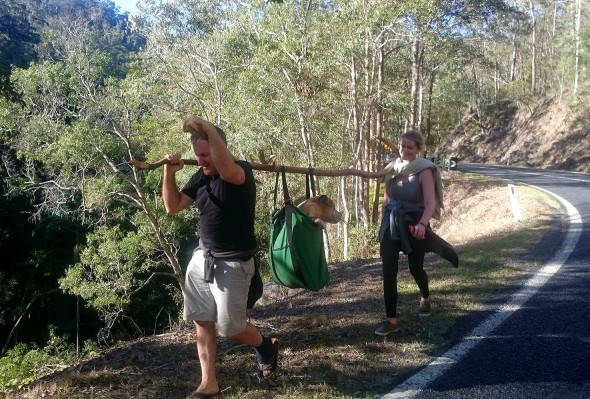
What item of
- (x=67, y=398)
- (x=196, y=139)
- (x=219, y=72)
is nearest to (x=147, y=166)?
(x=196, y=139)

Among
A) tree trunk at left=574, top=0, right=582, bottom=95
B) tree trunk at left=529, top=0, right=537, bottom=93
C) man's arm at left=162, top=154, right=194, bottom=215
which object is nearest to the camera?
man's arm at left=162, top=154, right=194, bottom=215

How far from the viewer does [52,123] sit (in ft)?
55.0

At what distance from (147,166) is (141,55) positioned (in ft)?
81.4

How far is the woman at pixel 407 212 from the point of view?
455 centimetres

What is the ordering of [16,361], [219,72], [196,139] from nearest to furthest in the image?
[196,139], [16,361], [219,72]

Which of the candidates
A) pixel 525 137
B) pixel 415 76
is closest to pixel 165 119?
pixel 415 76

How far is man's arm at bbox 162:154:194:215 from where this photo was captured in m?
3.43

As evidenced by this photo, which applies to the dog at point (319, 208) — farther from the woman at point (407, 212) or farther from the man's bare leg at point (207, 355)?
the man's bare leg at point (207, 355)

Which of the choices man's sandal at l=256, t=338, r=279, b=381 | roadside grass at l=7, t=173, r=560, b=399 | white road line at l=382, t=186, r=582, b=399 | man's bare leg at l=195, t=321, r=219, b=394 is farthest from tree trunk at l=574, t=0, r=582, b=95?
man's bare leg at l=195, t=321, r=219, b=394

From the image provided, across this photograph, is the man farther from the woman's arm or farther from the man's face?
the woman's arm

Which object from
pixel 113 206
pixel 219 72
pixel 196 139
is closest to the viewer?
pixel 196 139

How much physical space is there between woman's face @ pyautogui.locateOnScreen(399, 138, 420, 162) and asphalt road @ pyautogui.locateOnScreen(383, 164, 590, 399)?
59.7 inches

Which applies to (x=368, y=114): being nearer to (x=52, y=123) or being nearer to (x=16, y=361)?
(x=52, y=123)

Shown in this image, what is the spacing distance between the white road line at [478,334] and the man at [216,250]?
1087 millimetres
